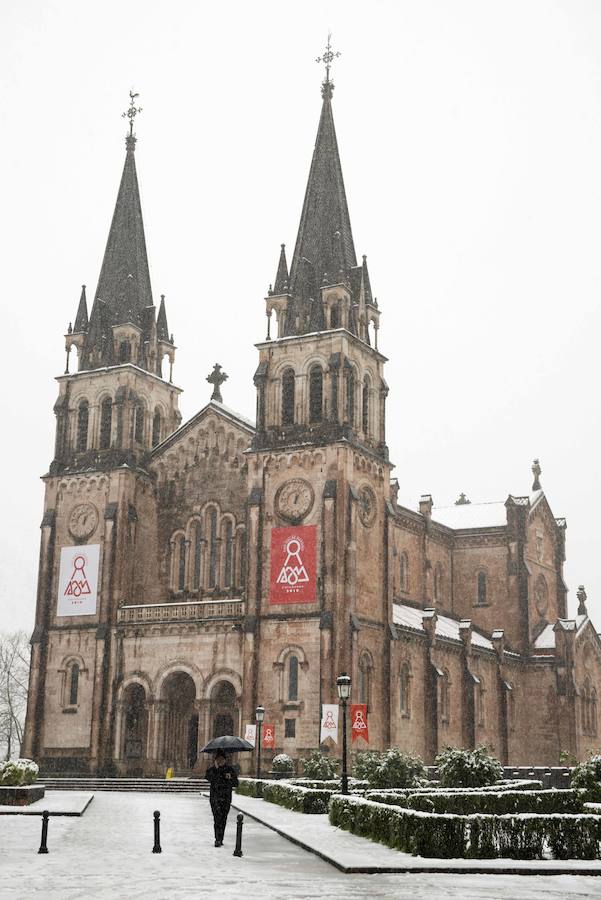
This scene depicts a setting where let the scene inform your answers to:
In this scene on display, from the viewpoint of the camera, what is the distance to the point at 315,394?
6356 centimetres

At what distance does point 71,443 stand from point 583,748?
39682 mm

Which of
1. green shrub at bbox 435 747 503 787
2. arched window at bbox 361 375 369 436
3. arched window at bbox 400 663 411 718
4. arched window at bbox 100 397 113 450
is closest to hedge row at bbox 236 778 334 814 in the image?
green shrub at bbox 435 747 503 787

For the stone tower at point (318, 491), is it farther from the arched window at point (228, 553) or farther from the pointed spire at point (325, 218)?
the arched window at point (228, 553)

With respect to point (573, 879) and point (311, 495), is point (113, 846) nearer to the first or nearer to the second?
point (573, 879)

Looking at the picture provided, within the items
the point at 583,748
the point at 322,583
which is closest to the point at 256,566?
the point at 322,583

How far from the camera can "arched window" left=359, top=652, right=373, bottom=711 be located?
58844 mm

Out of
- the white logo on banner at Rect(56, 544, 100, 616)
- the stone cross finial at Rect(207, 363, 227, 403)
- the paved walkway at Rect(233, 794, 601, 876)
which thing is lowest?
the paved walkway at Rect(233, 794, 601, 876)

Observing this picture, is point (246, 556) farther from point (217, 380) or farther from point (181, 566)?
point (217, 380)

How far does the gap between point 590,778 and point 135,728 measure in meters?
38.4

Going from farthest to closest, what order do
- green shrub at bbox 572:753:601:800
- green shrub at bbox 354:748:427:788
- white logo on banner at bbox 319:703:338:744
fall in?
white logo on banner at bbox 319:703:338:744 → green shrub at bbox 354:748:427:788 → green shrub at bbox 572:753:601:800

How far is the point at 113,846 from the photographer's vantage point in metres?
25.2

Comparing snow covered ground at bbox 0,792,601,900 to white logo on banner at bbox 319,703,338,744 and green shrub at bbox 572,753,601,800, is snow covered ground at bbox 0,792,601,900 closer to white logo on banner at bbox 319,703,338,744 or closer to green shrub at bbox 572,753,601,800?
green shrub at bbox 572,753,601,800

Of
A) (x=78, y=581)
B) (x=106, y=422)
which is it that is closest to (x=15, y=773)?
(x=78, y=581)

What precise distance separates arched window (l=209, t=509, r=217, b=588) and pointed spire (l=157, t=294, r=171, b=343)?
1291cm
